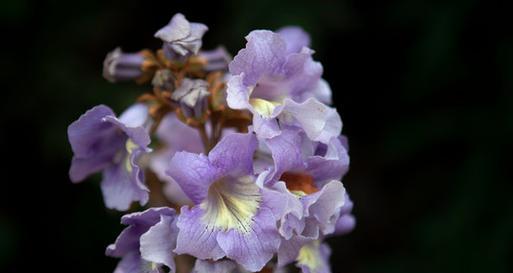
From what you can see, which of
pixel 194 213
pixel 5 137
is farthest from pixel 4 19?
pixel 194 213

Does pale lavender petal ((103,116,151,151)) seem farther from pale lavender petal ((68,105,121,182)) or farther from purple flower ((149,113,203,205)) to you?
purple flower ((149,113,203,205))

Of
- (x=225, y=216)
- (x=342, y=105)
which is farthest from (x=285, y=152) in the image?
(x=342, y=105)

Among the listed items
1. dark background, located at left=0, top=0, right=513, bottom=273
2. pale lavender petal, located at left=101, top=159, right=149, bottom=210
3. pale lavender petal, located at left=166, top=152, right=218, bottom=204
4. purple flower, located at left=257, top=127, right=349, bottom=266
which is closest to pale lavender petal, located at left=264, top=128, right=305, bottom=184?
purple flower, located at left=257, top=127, right=349, bottom=266

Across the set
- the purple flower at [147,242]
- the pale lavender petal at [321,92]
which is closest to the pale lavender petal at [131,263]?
the purple flower at [147,242]

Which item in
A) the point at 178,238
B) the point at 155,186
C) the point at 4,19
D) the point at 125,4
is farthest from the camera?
the point at 125,4

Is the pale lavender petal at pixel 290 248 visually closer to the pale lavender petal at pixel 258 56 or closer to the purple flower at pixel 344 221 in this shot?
the purple flower at pixel 344 221

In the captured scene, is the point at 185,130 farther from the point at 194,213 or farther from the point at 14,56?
the point at 14,56

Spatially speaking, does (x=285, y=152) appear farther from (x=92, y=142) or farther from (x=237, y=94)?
(x=92, y=142)
